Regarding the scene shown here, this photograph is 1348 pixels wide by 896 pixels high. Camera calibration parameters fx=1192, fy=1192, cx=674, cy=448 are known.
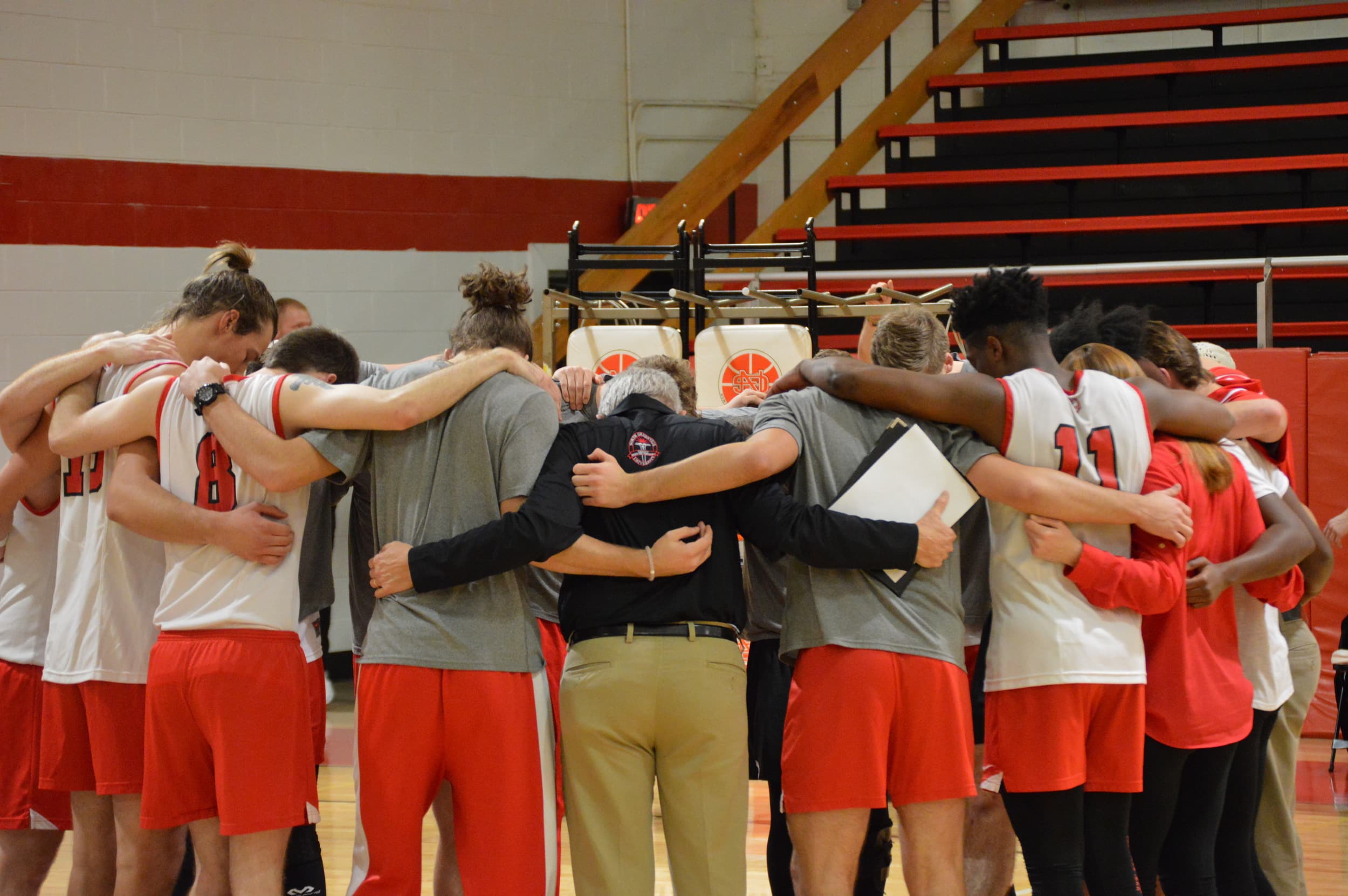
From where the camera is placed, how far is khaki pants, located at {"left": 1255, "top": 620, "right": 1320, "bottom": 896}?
3.15 metres

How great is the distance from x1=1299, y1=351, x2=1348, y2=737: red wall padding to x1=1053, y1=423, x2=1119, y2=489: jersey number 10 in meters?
3.43

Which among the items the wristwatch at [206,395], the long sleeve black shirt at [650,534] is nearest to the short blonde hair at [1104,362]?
the long sleeve black shirt at [650,534]

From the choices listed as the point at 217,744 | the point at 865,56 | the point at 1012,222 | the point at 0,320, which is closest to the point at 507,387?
the point at 217,744

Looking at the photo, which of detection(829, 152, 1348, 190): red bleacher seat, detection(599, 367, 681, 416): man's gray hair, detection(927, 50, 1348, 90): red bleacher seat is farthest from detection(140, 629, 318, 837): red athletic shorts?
detection(927, 50, 1348, 90): red bleacher seat

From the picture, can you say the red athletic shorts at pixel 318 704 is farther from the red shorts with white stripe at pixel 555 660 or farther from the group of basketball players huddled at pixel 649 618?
the red shorts with white stripe at pixel 555 660

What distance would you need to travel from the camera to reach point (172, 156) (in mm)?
7039

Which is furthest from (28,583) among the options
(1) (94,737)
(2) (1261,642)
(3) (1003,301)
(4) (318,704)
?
(2) (1261,642)

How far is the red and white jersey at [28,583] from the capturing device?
3039mm

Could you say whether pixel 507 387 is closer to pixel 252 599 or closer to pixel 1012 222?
pixel 252 599

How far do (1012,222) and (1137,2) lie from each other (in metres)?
3.00

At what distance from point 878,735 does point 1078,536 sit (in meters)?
0.65

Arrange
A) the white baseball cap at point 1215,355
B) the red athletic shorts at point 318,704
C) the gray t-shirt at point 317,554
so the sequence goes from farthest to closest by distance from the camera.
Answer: the white baseball cap at point 1215,355, the red athletic shorts at point 318,704, the gray t-shirt at point 317,554

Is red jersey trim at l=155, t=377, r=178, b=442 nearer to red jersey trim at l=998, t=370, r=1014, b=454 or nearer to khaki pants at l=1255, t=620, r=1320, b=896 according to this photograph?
red jersey trim at l=998, t=370, r=1014, b=454

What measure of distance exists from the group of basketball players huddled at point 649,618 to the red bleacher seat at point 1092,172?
5783 mm
